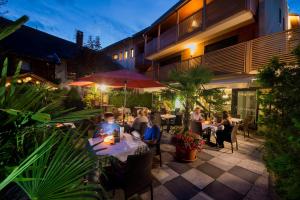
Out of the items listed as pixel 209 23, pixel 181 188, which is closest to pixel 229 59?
pixel 209 23

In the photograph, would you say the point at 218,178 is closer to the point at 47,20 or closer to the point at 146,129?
the point at 146,129

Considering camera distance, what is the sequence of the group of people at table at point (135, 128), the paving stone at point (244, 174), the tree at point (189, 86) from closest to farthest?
the paving stone at point (244, 174)
the group of people at table at point (135, 128)
the tree at point (189, 86)

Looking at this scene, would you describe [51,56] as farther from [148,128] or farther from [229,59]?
[229,59]

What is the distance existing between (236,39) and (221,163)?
28.5ft

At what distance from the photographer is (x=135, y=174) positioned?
2.83 m

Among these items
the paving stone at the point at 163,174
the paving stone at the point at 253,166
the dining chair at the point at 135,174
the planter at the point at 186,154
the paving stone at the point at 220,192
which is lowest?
the paving stone at the point at 220,192

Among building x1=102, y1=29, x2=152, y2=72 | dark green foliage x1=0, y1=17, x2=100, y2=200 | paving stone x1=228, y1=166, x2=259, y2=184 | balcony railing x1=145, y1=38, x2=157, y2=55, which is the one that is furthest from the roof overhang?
dark green foliage x1=0, y1=17, x2=100, y2=200

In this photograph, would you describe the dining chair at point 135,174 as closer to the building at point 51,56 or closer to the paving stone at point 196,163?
the paving stone at point 196,163

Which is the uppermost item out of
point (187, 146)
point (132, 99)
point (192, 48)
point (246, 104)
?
point (192, 48)

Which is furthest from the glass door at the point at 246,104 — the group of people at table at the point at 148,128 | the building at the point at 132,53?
the building at the point at 132,53

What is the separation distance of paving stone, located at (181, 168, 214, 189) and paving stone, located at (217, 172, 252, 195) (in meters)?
0.32

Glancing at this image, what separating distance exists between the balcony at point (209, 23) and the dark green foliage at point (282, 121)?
25.6ft

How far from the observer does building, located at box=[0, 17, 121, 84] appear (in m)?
17.0

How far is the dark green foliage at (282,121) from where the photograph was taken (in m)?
2.10
